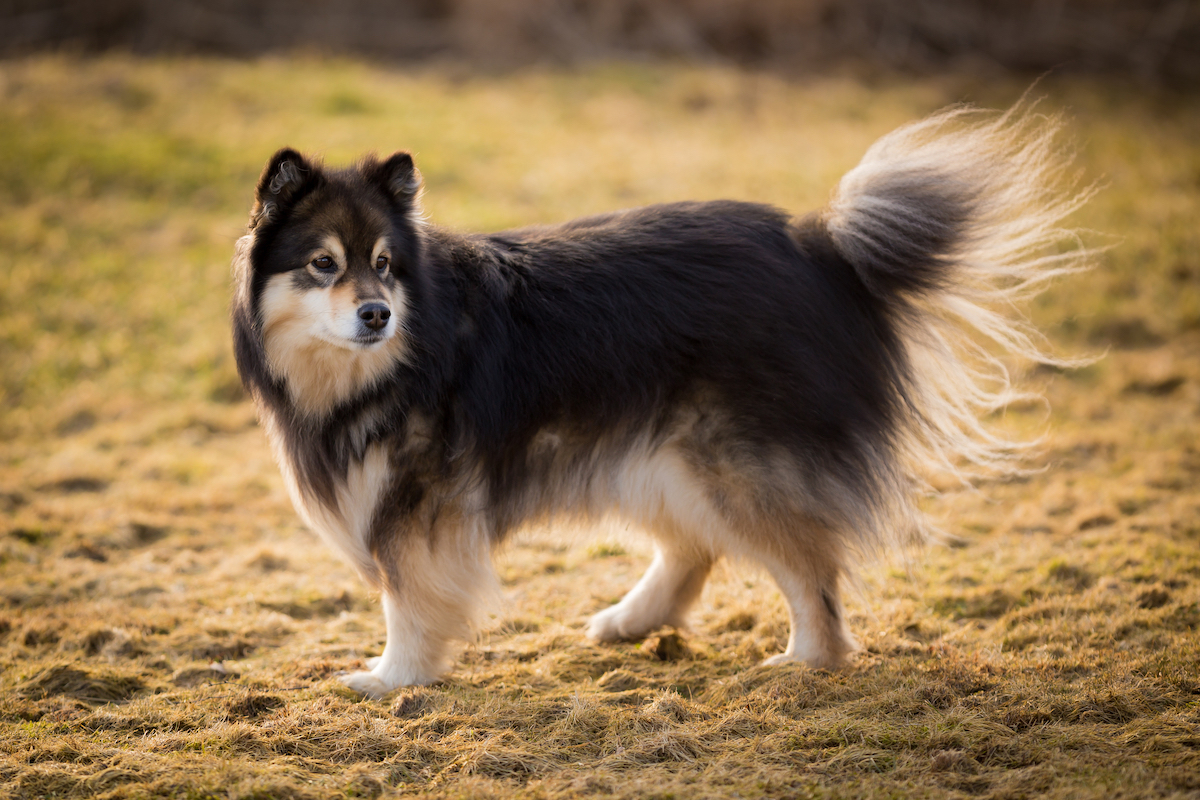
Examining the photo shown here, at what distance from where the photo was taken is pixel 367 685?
151 inches

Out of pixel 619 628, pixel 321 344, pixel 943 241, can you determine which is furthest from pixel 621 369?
pixel 943 241

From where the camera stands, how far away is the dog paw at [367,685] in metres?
3.82

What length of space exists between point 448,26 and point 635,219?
43.4ft

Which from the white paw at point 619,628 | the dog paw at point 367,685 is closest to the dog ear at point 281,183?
the dog paw at point 367,685

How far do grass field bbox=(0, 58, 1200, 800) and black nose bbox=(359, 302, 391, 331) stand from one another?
1464 millimetres

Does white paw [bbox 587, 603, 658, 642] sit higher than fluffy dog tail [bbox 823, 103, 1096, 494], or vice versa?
fluffy dog tail [bbox 823, 103, 1096, 494]

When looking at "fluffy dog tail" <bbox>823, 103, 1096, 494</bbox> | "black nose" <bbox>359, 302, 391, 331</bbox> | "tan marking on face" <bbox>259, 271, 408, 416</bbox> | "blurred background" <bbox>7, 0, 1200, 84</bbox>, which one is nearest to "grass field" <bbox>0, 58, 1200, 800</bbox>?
"fluffy dog tail" <bbox>823, 103, 1096, 494</bbox>

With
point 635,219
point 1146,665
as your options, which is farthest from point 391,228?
point 1146,665

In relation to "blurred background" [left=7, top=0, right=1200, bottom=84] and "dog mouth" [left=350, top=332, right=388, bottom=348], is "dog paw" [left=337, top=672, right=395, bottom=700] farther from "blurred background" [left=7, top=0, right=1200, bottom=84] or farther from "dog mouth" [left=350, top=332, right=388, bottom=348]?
"blurred background" [left=7, top=0, right=1200, bottom=84]

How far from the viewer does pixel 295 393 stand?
149 inches

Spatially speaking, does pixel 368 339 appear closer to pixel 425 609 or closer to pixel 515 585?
pixel 425 609

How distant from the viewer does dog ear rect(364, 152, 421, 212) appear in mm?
3738

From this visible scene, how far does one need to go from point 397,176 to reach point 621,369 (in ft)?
3.88

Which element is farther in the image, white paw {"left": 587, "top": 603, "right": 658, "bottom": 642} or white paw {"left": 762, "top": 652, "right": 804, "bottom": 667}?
white paw {"left": 587, "top": 603, "right": 658, "bottom": 642}
